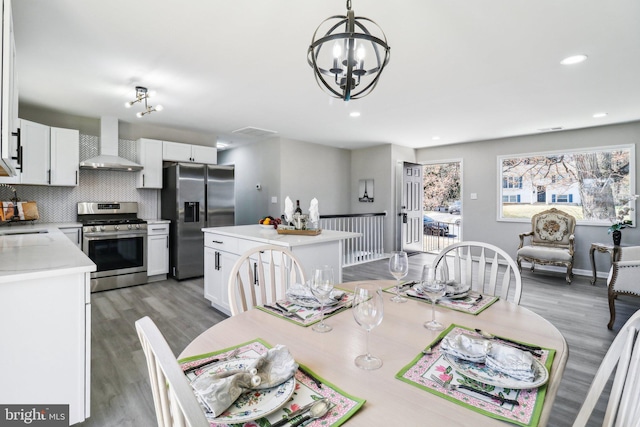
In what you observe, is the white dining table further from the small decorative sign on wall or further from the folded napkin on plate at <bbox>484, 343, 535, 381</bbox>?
the small decorative sign on wall

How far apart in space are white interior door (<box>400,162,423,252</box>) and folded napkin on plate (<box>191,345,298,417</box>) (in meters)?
6.06

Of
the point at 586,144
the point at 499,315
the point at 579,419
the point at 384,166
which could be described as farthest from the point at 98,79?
the point at 586,144

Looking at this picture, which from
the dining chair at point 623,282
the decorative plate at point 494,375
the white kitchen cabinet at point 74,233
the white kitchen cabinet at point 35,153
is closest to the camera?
the decorative plate at point 494,375

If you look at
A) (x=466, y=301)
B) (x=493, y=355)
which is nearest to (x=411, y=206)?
(x=466, y=301)

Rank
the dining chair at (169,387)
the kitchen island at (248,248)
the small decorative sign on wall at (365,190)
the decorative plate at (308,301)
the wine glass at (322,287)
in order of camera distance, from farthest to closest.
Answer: the small decorative sign on wall at (365,190) → the kitchen island at (248,248) → the decorative plate at (308,301) → the wine glass at (322,287) → the dining chair at (169,387)

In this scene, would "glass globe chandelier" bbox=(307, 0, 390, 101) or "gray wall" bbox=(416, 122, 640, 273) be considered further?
"gray wall" bbox=(416, 122, 640, 273)

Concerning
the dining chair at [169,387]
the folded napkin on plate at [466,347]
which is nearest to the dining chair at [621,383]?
the folded napkin on plate at [466,347]

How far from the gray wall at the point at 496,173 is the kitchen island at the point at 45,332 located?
6.26 metres

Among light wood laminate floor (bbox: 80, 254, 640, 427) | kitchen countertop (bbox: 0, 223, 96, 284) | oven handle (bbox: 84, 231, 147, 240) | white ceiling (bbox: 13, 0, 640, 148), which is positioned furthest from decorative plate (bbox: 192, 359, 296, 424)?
oven handle (bbox: 84, 231, 147, 240)

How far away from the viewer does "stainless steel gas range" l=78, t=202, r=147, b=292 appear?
13.0 ft

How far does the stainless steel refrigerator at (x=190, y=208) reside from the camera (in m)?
4.55

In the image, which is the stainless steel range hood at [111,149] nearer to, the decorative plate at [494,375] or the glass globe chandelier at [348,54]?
the glass globe chandelier at [348,54]

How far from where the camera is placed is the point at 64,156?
402 cm

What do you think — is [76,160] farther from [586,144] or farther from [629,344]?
[586,144]
